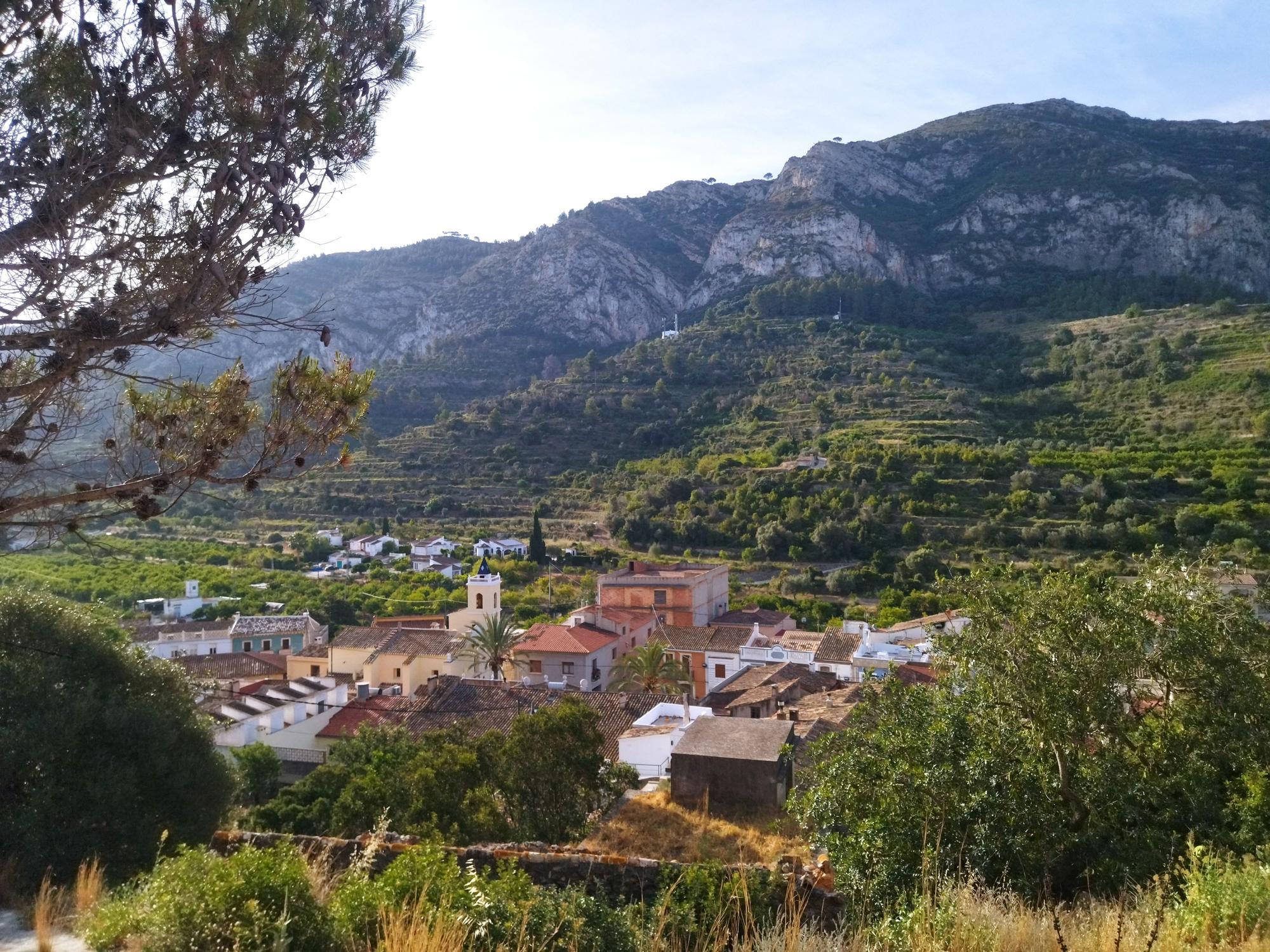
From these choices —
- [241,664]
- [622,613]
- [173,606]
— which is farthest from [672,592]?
[173,606]

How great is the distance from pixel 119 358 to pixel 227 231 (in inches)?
37.1

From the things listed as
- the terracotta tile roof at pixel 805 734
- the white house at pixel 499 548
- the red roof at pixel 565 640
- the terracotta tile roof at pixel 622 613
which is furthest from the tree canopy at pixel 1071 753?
the white house at pixel 499 548

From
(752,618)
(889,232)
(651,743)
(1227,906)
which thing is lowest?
(752,618)

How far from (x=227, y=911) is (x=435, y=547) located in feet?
144

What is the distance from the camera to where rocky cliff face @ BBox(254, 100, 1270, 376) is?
76.1 meters

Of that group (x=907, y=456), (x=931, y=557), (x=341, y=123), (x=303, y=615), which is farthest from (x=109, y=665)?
(x=907, y=456)

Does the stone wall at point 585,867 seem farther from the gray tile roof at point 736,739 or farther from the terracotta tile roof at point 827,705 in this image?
the terracotta tile roof at point 827,705

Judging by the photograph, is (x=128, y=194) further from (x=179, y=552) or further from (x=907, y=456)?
(x=179, y=552)

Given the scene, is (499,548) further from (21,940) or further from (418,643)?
(21,940)

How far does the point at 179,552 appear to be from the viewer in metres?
47.1

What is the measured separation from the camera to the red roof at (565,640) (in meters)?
28.5

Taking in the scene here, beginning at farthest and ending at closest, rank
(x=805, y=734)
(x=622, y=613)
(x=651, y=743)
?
1. (x=622, y=613)
2. (x=651, y=743)
3. (x=805, y=734)

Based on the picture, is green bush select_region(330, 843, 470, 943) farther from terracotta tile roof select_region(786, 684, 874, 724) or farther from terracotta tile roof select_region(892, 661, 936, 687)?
terracotta tile roof select_region(892, 661, 936, 687)

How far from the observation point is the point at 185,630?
31.9 m
